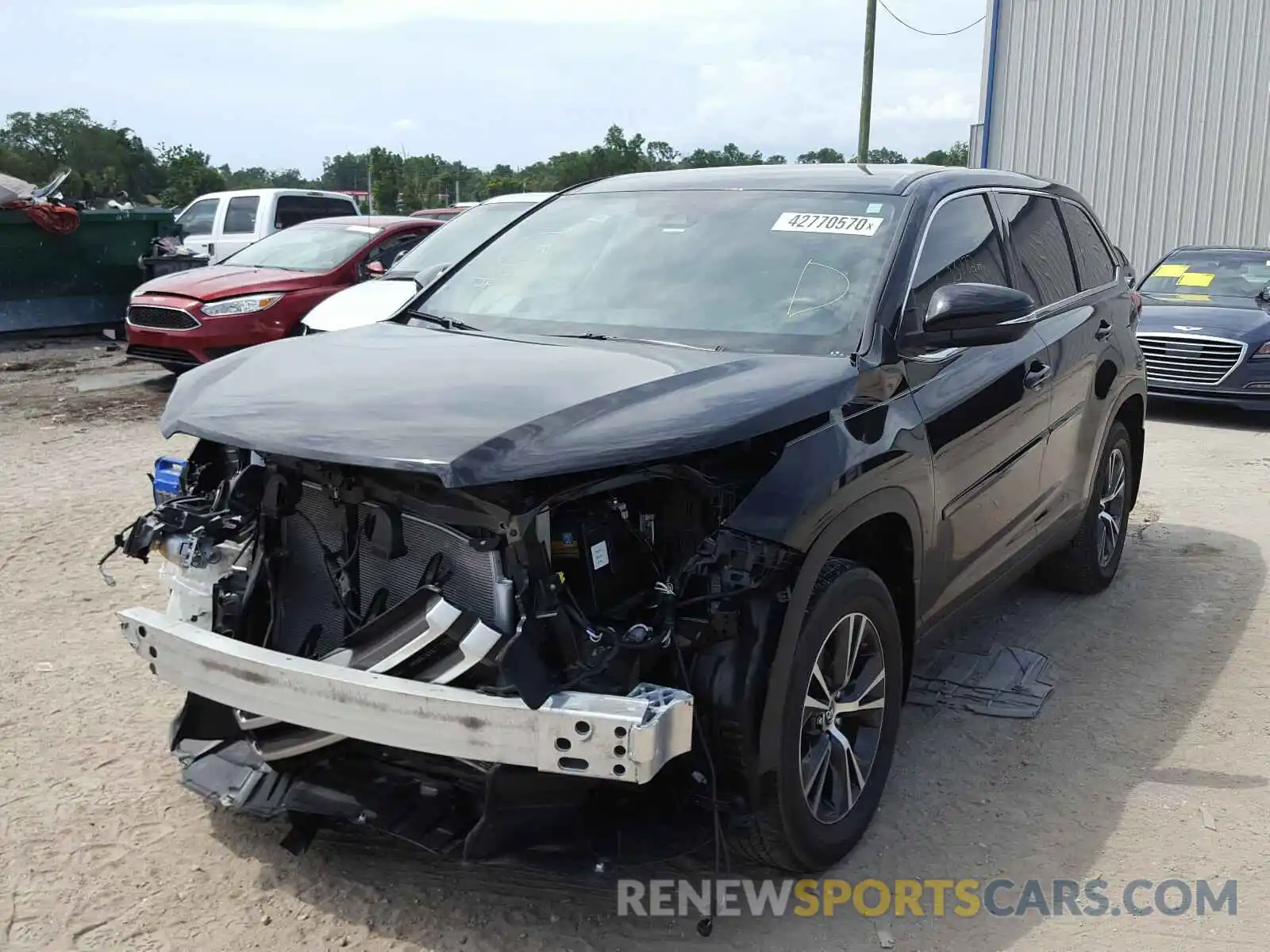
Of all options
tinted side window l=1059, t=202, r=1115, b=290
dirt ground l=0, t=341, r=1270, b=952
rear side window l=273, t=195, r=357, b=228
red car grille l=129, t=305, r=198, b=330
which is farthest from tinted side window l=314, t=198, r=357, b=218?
tinted side window l=1059, t=202, r=1115, b=290

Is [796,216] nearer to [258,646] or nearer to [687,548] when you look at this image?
[687,548]

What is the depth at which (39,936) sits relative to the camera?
9.64 ft

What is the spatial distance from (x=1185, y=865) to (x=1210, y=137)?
60.5 ft

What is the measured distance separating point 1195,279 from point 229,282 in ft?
30.6

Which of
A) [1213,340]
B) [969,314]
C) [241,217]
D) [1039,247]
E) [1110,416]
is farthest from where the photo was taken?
[241,217]

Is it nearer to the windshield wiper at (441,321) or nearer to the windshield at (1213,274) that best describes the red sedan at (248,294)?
the windshield wiper at (441,321)

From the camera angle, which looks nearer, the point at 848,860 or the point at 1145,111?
the point at 848,860

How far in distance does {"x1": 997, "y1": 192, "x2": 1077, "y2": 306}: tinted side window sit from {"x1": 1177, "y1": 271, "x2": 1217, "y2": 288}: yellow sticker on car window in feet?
24.8

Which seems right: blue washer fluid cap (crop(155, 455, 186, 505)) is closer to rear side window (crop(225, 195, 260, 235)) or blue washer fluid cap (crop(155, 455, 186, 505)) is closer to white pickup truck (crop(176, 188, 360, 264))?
white pickup truck (crop(176, 188, 360, 264))

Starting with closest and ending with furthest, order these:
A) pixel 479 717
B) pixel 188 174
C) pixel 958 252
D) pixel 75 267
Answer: pixel 479 717 < pixel 958 252 < pixel 75 267 < pixel 188 174

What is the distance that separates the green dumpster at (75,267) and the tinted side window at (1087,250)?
11861 millimetres

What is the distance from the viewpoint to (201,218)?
16.1m

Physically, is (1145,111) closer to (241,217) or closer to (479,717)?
(241,217)

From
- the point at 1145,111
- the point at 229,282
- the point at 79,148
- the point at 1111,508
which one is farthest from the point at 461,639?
the point at 79,148
